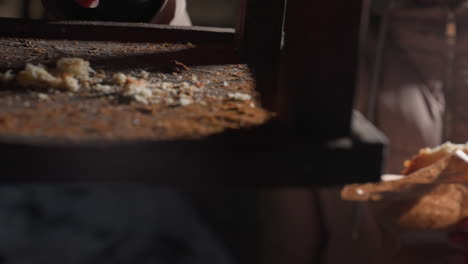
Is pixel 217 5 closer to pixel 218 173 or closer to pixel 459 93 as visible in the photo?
pixel 459 93

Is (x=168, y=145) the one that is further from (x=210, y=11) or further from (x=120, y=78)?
(x=210, y=11)

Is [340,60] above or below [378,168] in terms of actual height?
above

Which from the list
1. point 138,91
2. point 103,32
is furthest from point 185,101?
point 103,32

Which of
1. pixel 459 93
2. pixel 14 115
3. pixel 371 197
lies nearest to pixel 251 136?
pixel 14 115

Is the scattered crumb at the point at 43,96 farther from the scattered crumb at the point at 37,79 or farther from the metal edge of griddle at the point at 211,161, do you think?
the metal edge of griddle at the point at 211,161

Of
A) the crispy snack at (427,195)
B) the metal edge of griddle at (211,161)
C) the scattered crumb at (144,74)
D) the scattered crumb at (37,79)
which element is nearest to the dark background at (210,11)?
the crispy snack at (427,195)
